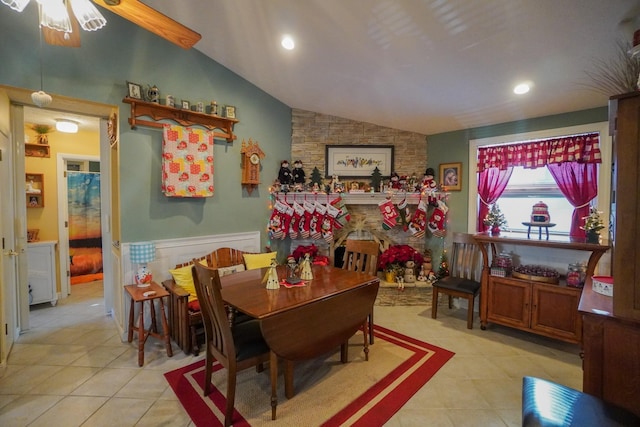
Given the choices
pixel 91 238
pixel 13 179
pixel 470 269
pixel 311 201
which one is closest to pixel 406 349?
pixel 470 269

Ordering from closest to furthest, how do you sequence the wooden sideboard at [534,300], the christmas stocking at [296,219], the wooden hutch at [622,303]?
the wooden hutch at [622,303], the wooden sideboard at [534,300], the christmas stocking at [296,219]

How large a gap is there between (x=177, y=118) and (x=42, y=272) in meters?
2.62

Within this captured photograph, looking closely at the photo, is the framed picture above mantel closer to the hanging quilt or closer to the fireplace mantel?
the fireplace mantel

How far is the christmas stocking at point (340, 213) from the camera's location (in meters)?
3.89

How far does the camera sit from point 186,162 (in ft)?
9.45

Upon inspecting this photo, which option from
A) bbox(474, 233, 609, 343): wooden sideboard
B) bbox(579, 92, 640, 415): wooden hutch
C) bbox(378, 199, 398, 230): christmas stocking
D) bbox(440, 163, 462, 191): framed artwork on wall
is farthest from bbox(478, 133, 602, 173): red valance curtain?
bbox(579, 92, 640, 415): wooden hutch

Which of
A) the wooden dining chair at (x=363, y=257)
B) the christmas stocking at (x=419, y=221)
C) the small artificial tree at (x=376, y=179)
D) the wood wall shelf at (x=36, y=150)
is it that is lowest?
the wooden dining chair at (x=363, y=257)

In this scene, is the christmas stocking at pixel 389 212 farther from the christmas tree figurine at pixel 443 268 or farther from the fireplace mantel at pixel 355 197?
the christmas tree figurine at pixel 443 268

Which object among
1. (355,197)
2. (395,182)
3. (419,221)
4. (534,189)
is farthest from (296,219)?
(534,189)

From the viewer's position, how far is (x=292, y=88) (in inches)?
136

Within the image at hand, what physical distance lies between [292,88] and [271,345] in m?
2.91

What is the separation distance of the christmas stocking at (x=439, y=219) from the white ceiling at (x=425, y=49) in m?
1.08

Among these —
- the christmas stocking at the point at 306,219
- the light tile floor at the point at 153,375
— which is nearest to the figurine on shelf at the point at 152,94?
the christmas stocking at the point at 306,219

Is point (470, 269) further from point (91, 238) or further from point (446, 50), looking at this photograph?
point (91, 238)
